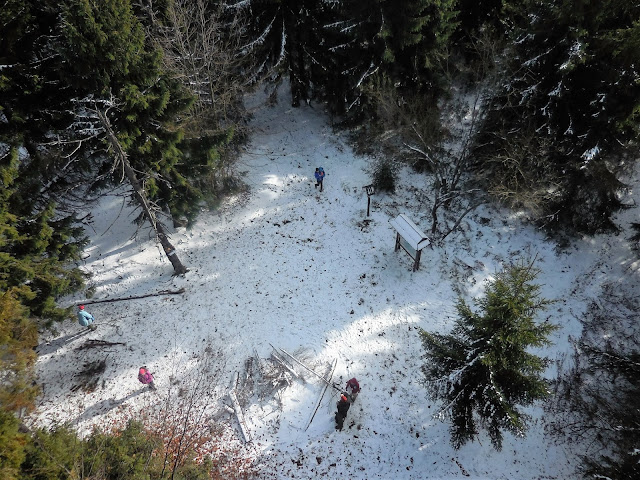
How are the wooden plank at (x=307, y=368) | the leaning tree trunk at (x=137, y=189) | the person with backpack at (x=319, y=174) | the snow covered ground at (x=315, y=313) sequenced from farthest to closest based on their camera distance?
the person with backpack at (x=319, y=174)
the wooden plank at (x=307, y=368)
the snow covered ground at (x=315, y=313)
the leaning tree trunk at (x=137, y=189)

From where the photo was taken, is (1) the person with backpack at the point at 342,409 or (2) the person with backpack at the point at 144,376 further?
(2) the person with backpack at the point at 144,376

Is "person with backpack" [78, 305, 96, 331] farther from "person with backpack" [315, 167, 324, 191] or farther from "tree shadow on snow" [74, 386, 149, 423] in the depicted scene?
"person with backpack" [315, 167, 324, 191]

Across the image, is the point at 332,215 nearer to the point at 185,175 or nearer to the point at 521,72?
the point at 185,175

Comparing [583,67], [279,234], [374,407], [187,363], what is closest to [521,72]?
[583,67]

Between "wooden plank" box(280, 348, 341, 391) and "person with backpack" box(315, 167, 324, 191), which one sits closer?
"wooden plank" box(280, 348, 341, 391)

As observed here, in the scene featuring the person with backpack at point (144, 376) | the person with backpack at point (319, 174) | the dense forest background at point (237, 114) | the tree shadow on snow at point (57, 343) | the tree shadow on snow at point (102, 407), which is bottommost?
the tree shadow on snow at point (102, 407)

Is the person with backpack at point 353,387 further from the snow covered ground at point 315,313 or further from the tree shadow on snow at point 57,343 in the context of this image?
the tree shadow on snow at point 57,343

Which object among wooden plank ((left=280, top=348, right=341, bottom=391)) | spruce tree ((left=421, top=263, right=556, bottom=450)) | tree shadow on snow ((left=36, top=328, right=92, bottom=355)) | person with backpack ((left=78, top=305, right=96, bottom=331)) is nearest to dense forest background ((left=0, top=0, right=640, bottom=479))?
person with backpack ((left=78, top=305, right=96, bottom=331))

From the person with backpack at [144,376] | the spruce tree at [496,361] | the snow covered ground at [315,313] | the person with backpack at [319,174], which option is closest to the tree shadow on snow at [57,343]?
the snow covered ground at [315,313]
